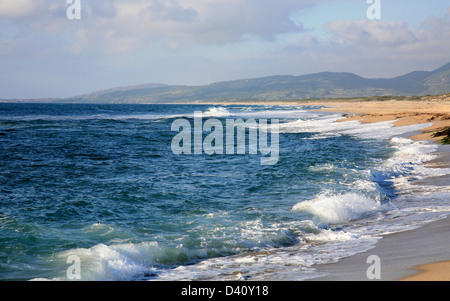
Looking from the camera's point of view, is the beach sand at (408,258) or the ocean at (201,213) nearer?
the beach sand at (408,258)

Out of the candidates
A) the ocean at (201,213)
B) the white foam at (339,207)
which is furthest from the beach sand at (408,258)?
the white foam at (339,207)

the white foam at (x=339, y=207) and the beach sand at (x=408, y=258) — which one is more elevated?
the beach sand at (x=408, y=258)

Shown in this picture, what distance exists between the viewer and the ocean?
686 cm

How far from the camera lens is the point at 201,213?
10352 mm

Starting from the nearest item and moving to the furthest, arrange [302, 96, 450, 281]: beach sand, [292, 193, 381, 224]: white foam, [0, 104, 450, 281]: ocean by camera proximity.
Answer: [302, 96, 450, 281]: beach sand → [0, 104, 450, 281]: ocean → [292, 193, 381, 224]: white foam

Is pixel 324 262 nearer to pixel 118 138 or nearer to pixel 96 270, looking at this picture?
pixel 96 270

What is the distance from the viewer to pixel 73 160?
61.8ft

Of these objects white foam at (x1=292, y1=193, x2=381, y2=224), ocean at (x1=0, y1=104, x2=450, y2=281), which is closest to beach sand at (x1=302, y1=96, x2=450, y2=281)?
ocean at (x1=0, y1=104, x2=450, y2=281)

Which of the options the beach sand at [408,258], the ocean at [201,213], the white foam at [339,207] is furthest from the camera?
the white foam at [339,207]

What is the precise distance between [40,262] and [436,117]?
121 feet

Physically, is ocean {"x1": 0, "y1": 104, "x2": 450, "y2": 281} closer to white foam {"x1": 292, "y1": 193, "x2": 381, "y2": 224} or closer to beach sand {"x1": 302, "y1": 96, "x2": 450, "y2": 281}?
white foam {"x1": 292, "y1": 193, "x2": 381, "y2": 224}

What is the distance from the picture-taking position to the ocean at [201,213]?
686 centimetres

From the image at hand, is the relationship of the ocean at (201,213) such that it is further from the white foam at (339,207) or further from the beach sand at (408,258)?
the beach sand at (408,258)

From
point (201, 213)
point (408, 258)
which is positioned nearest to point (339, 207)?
point (201, 213)
